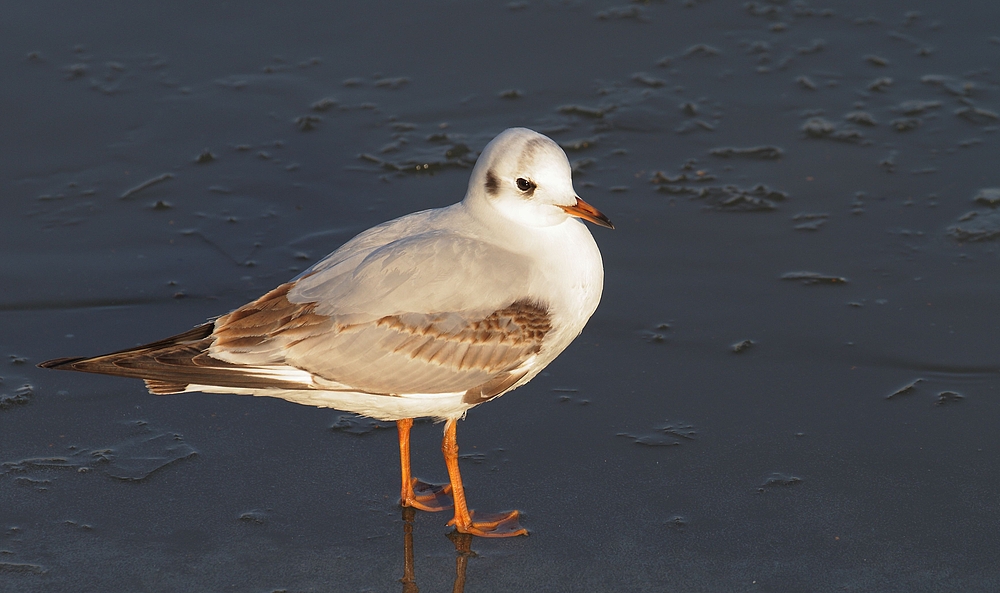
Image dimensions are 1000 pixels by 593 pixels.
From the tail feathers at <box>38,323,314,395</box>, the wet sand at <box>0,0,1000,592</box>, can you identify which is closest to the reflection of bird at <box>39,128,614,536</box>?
the tail feathers at <box>38,323,314,395</box>

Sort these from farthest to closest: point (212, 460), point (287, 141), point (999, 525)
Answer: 1. point (287, 141)
2. point (212, 460)
3. point (999, 525)

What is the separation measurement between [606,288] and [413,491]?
192 cm

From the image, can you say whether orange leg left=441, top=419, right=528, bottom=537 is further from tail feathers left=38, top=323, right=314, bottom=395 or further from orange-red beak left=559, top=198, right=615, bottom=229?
orange-red beak left=559, top=198, right=615, bottom=229

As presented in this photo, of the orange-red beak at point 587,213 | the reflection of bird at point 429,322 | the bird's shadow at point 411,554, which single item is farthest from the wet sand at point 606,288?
the orange-red beak at point 587,213

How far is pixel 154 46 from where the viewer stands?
29.1ft

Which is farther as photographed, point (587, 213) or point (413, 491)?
point (413, 491)

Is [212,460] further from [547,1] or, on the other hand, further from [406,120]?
[547,1]

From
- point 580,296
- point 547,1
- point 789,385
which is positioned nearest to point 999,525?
point 789,385

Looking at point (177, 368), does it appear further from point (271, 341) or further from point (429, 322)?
point (429, 322)

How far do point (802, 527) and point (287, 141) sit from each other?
15.2 feet

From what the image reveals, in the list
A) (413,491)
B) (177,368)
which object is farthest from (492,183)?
(177,368)

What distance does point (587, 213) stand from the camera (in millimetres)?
5035

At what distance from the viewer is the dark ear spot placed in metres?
5.13

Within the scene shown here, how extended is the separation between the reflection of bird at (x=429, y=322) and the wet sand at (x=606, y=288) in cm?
51
